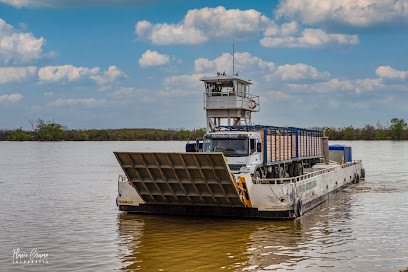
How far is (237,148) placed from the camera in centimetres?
1989

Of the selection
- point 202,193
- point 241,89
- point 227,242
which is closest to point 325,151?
point 241,89

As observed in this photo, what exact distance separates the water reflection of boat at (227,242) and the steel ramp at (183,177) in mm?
932

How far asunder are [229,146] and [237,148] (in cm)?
33

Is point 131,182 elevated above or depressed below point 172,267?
above

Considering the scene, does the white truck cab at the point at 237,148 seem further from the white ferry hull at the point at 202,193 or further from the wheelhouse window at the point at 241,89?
the wheelhouse window at the point at 241,89

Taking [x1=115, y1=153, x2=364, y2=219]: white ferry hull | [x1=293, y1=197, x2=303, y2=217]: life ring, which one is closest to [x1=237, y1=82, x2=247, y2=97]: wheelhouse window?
[x1=115, y1=153, x2=364, y2=219]: white ferry hull

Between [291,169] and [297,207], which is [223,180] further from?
[291,169]

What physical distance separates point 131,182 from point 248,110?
16.0 m

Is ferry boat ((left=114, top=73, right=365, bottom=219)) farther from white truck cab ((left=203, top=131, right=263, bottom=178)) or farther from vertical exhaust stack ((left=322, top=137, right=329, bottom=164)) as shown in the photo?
vertical exhaust stack ((left=322, top=137, right=329, bottom=164))

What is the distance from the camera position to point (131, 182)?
19016mm

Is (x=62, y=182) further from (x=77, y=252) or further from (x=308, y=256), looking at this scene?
(x=308, y=256)

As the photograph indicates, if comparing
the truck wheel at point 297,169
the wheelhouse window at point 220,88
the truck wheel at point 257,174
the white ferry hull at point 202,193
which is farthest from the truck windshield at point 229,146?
the wheelhouse window at point 220,88

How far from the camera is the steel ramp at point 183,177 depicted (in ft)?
56.1

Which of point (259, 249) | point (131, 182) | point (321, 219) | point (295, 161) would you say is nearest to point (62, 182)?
point (295, 161)
